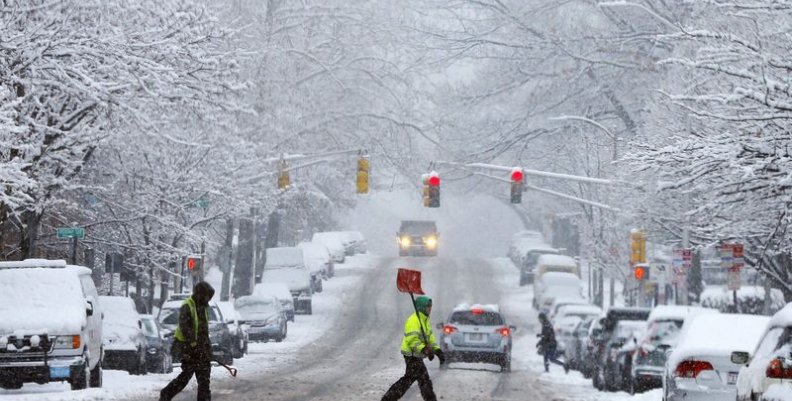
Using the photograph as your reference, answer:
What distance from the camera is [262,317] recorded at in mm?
47625

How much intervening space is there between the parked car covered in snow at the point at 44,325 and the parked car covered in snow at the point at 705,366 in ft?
29.8

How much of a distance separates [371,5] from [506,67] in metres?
11.6

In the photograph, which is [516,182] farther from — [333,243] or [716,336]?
[333,243]

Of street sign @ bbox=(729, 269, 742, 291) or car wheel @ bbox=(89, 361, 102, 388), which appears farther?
street sign @ bbox=(729, 269, 742, 291)

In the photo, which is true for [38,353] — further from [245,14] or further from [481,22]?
[245,14]

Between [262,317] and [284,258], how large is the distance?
49.5ft

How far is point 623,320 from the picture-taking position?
93.9ft

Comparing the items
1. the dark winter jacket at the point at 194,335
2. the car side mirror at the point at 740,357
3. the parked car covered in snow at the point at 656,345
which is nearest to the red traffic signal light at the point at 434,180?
the parked car covered in snow at the point at 656,345

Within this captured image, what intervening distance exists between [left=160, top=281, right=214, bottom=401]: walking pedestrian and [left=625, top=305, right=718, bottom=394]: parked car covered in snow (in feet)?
30.8

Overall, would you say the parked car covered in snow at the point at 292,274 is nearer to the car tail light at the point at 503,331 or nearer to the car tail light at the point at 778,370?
the car tail light at the point at 503,331

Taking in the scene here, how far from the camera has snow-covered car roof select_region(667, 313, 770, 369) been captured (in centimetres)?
1869

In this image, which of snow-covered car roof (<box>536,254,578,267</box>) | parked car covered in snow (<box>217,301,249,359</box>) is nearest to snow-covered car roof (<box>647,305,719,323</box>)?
parked car covered in snow (<box>217,301,249,359</box>)

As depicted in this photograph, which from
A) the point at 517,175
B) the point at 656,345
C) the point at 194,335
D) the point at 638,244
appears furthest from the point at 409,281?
the point at 638,244

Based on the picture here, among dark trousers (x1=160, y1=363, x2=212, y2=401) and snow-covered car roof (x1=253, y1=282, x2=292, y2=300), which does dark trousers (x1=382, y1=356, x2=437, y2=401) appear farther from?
snow-covered car roof (x1=253, y1=282, x2=292, y2=300)
